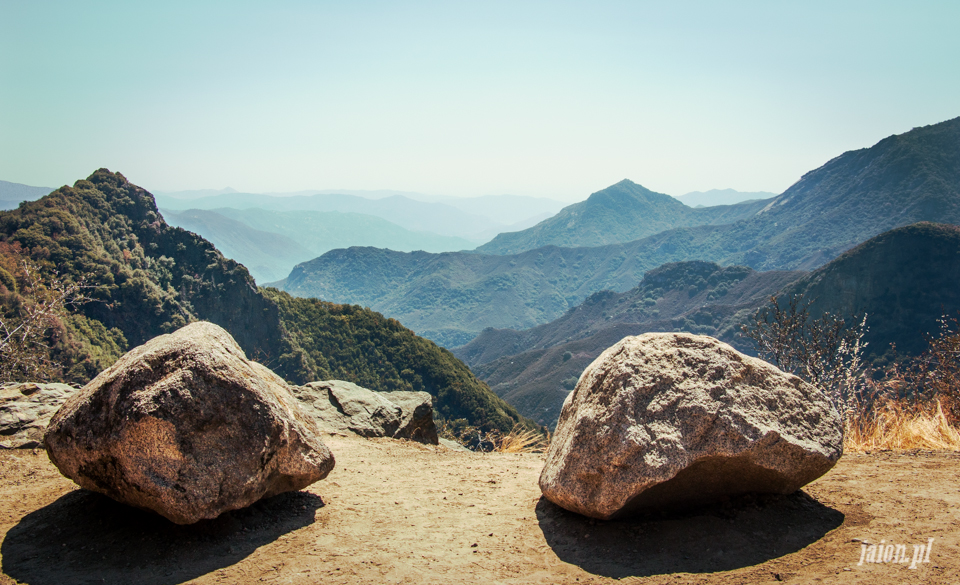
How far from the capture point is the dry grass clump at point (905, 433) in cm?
622

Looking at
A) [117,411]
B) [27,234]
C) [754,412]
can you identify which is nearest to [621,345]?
[754,412]

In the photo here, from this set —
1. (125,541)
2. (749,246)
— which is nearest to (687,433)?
(125,541)

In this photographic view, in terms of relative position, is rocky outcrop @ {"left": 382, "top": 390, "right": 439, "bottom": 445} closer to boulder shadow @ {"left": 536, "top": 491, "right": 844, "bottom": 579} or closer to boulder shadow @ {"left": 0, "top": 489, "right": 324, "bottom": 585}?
boulder shadow @ {"left": 0, "top": 489, "right": 324, "bottom": 585}

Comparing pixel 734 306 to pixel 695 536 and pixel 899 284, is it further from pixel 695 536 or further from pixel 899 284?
pixel 695 536

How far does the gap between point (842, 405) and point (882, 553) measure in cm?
518

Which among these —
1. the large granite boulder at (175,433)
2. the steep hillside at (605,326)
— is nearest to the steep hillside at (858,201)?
the steep hillside at (605,326)

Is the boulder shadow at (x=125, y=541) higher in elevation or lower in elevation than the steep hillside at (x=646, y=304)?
higher

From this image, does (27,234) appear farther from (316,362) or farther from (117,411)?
(117,411)

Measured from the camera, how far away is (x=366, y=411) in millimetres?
9555

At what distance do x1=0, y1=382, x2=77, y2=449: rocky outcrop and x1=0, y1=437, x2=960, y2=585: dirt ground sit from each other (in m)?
1.08

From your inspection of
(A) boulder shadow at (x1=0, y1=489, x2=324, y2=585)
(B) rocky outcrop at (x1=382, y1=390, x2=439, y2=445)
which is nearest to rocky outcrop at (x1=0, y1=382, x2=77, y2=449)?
(A) boulder shadow at (x1=0, y1=489, x2=324, y2=585)
